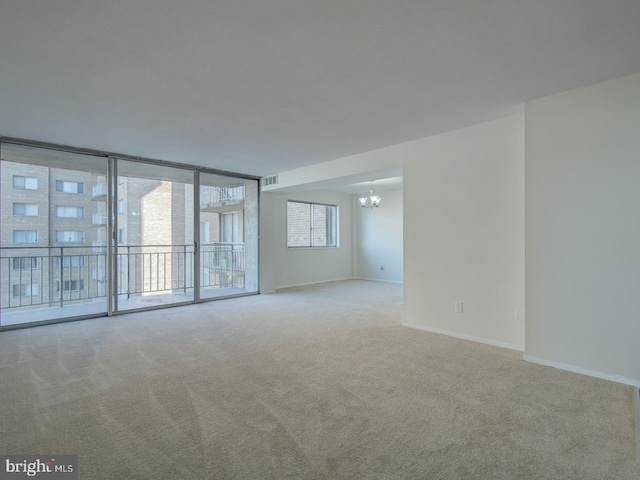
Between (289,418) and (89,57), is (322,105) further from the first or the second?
(289,418)

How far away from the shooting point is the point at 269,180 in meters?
6.80

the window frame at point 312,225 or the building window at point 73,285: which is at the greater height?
the window frame at point 312,225

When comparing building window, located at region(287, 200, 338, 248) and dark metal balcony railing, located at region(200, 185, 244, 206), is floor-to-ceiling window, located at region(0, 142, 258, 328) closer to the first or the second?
dark metal balcony railing, located at region(200, 185, 244, 206)

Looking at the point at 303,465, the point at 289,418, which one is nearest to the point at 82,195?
the point at 289,418

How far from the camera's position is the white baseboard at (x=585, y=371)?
2561mm

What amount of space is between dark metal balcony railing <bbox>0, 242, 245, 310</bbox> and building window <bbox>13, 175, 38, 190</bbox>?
2.77 ft

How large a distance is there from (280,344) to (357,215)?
6358 millimetres

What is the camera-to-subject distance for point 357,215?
950 cm

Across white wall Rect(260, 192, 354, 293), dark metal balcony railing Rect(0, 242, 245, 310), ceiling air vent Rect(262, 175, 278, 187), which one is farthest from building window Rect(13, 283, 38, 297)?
ceiling air vent Rect(262, 175, 278, 187)

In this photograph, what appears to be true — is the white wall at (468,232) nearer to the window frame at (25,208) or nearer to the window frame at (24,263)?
the window frame at (25,208)

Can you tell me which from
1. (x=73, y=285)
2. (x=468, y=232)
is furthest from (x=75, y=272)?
(x=468, y=232)

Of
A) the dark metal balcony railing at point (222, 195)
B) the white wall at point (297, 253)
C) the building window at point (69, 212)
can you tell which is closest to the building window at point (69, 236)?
the building window at point (69, 212)

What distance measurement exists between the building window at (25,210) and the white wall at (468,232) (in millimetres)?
5130

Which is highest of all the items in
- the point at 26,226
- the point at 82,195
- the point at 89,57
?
the point at 89,57
